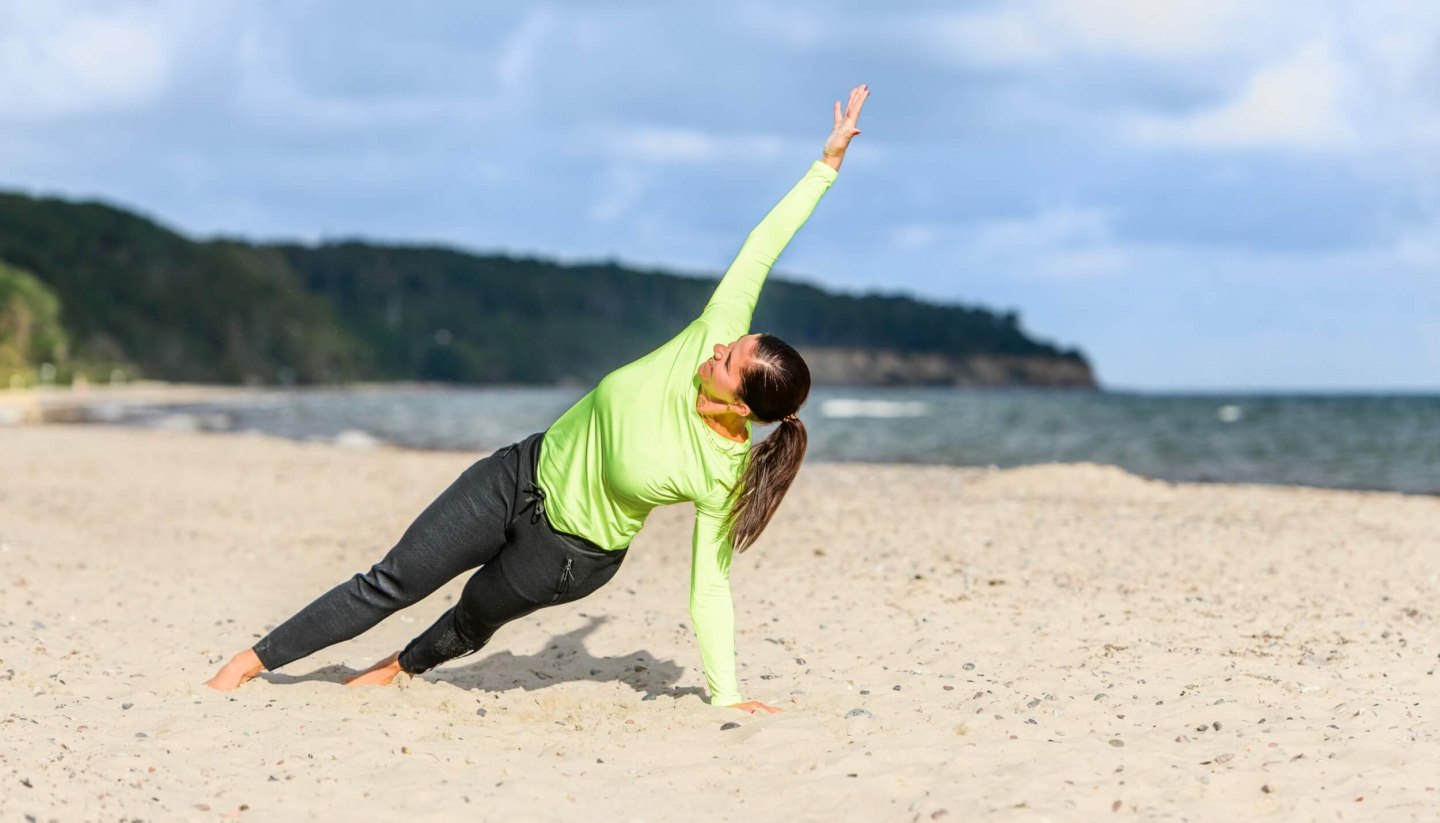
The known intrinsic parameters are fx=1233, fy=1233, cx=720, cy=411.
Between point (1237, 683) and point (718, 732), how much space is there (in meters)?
2.33

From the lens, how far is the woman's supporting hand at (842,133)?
4441mm

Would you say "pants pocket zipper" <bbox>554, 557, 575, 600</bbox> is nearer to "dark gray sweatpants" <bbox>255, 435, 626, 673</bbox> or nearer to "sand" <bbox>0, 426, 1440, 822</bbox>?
"dark gray sweatpants" <bbox>255, 435, 626, 673</bbox>

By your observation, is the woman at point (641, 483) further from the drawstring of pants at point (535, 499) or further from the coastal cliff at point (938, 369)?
the coastal cliff at point (938, 369)

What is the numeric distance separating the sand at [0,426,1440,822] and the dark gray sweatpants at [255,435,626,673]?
49 cm

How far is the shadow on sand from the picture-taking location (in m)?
5.61

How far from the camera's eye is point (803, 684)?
562 cm

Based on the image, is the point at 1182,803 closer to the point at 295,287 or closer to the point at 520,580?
the point at 520,580

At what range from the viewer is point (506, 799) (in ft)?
12.9

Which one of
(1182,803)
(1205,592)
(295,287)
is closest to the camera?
(1182,803)

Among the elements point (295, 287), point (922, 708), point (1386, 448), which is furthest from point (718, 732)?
point (295, 287)

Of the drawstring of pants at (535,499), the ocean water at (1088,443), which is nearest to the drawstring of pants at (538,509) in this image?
the drawstring of pants at (535,499)

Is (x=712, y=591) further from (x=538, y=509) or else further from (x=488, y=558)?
(x=488, y=558)

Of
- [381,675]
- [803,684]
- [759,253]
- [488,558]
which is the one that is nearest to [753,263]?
[759,253]

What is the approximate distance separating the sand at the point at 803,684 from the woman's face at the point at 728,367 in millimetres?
1302
